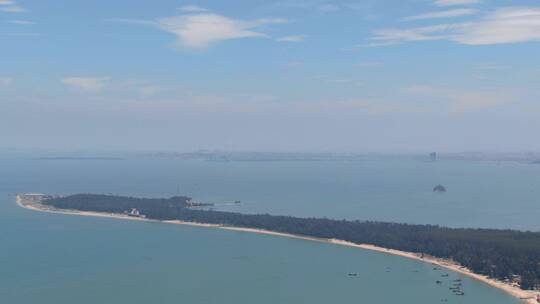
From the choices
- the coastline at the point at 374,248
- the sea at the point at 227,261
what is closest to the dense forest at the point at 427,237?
the coastline at the point at 374,248

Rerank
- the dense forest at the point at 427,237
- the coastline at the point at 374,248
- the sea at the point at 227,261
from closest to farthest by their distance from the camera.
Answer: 1. the sea at the point at 227,261
2. the coastline at the point at 374,248
3. the dense forest at the point at 427,237

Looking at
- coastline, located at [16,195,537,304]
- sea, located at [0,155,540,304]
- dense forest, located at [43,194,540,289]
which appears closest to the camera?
sea, located at [0,155,540,304]

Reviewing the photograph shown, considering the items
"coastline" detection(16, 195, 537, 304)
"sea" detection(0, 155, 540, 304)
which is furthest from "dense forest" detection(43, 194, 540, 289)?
"sea" detection(0, 155, 540, 304)

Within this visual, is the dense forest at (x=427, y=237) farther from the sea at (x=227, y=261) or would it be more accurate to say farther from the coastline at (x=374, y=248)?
→ the sea at (x=227, y=261)

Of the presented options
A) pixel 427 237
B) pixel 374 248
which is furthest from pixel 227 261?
pixel 427 237

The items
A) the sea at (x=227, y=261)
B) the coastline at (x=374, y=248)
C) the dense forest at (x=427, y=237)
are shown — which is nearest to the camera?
the sea at (x=227, y=261)

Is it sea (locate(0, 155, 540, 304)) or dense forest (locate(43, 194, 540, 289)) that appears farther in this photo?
dense forest (locate(43, 194, 540, 289))

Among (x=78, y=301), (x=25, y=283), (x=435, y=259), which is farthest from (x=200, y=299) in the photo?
(x=435, y=259)

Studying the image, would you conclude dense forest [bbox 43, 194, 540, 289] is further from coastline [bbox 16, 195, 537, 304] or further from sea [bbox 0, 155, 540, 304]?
sea [bbox 0, 155, 540, 304]

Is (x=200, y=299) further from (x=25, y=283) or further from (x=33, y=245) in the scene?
(x=33, y=245)
